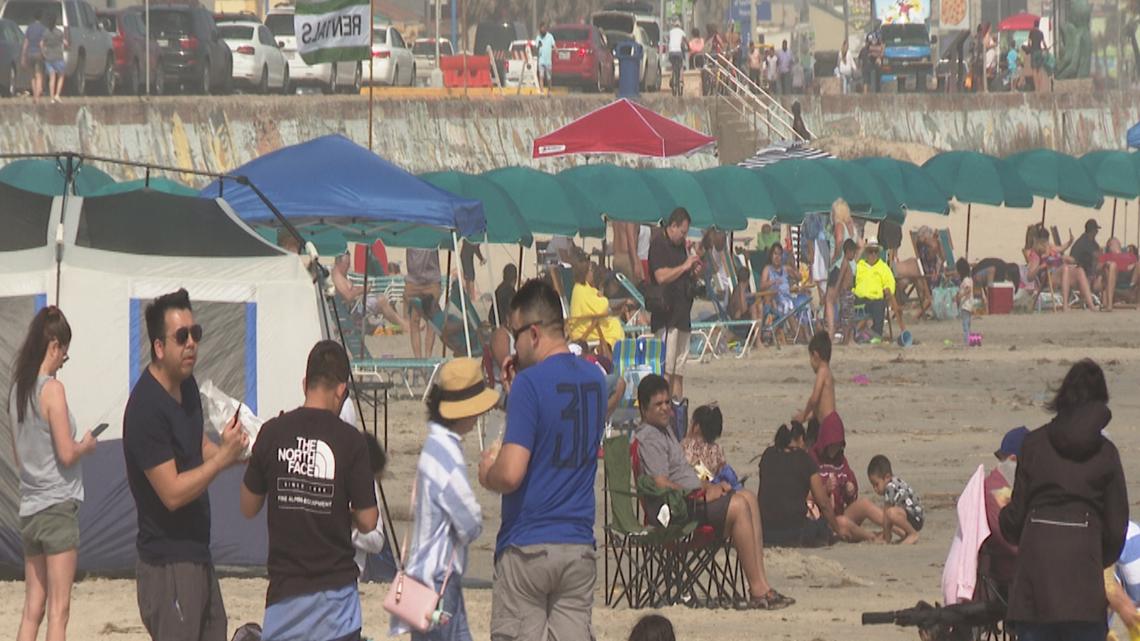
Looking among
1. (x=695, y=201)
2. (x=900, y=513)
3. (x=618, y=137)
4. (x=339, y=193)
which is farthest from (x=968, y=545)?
(x=695, y=201)

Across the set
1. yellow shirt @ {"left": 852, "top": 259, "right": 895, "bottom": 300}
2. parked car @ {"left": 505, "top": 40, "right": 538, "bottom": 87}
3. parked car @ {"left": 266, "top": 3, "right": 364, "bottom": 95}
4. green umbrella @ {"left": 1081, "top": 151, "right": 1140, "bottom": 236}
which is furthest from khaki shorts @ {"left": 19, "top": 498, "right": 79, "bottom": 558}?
parked car @ {"left": 505, "top": 40, "right": 538, "bottom": 87}

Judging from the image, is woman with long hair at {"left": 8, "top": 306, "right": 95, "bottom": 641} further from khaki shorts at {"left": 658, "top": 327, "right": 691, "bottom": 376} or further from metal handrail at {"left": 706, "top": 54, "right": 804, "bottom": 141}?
metal handrail at {"left": 706, "top": 54, "right": 804, "bottom": 141}

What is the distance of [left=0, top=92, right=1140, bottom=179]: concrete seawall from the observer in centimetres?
3278

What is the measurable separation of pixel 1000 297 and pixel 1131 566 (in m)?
20.5

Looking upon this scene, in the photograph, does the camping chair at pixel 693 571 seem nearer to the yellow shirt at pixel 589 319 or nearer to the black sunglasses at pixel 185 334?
the black sunglasses at pixel 185 334

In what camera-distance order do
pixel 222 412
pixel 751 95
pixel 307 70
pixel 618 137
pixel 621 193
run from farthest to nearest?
pixel 751 95 < pixel 307 70 < pixel 621 193 < pixel 618 137 < pixel 222 412

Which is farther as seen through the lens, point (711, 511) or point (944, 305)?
point (944, 305)

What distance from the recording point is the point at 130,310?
10195 millimetres

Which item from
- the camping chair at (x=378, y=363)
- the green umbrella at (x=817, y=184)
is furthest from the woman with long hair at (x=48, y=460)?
the green umbrella at (x=817, y=184)

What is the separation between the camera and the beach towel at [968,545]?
7.48 metres

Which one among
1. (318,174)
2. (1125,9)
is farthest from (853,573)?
(1125,9)

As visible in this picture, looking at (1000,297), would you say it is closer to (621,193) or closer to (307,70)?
(621,193)

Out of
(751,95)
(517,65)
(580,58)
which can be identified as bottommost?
(751,95)

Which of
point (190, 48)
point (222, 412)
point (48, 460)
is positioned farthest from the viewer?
point (190, 48)
